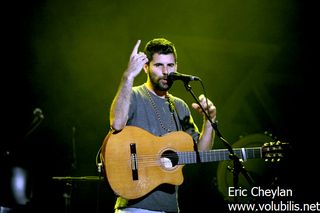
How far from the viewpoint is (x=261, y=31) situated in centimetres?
611

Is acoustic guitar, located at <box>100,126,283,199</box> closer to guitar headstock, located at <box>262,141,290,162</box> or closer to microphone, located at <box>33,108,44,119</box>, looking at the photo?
guitar headstock, located at <box>262,141,290,162</box>

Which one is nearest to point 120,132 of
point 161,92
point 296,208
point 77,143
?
point 161,92

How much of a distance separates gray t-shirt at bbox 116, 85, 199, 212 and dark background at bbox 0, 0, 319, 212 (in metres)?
2.02

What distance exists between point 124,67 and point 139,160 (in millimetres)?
2810

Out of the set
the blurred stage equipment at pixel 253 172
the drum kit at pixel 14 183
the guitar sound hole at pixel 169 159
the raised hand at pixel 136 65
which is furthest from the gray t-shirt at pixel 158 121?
the blurred stage equipment at pixel 253 172

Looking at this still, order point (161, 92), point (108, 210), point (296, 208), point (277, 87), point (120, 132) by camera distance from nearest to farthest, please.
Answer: point (120, 132)
point (161, 92)
point (296, 208)
point (108, 210)
point (277, 87)

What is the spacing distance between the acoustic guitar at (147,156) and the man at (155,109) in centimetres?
8

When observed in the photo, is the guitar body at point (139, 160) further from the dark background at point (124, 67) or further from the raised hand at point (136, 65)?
the dark background at point (124, 67)

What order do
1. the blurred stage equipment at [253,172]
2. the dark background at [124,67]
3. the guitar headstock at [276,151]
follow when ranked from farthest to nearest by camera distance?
the dark background at [124,67] < the blurred stage equipment at [253,172] < the guitar headstock at [276,151]

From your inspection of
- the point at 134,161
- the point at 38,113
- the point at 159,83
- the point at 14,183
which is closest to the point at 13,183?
the point at 14,183

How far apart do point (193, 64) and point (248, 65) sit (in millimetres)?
808

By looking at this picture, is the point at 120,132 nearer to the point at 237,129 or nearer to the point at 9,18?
the point at 237,129

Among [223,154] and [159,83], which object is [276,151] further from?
[159,83]

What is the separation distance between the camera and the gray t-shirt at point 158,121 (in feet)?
10.9
